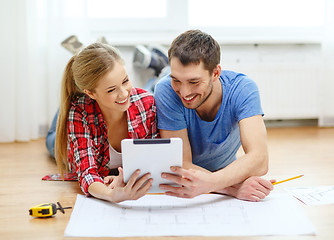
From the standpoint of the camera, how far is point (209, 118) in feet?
5.45

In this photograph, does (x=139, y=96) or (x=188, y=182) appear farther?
(x=139, y=96)

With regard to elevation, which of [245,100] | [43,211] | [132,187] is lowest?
[43,211]

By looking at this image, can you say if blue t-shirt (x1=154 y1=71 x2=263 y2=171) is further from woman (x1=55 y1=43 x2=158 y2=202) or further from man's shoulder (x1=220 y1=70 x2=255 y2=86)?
woman (x1=55 y1=43 x2=158 y2=202)

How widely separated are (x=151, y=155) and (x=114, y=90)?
379 mm

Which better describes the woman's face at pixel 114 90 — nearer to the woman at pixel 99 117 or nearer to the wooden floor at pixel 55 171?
the woman at pixel 99 117

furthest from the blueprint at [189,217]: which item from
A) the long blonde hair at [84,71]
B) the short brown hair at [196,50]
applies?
the short brown hair at [196,50]

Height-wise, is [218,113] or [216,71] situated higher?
[216,71]

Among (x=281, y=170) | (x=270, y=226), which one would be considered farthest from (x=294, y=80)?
(x=270, y=226)

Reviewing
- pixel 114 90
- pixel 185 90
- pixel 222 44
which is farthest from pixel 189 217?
pixel 222 44

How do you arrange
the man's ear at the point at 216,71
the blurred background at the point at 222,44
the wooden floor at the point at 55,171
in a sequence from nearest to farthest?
the wooden floor at the point at 55,171
the man's ear at the point at 216,71
the blurred background at the point at 222,44

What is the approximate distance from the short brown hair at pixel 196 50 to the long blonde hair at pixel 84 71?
23cm

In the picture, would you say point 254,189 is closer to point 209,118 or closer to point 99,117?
point 209,118

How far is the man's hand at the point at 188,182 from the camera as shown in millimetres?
1314

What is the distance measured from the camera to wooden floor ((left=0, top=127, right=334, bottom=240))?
1380 mm
